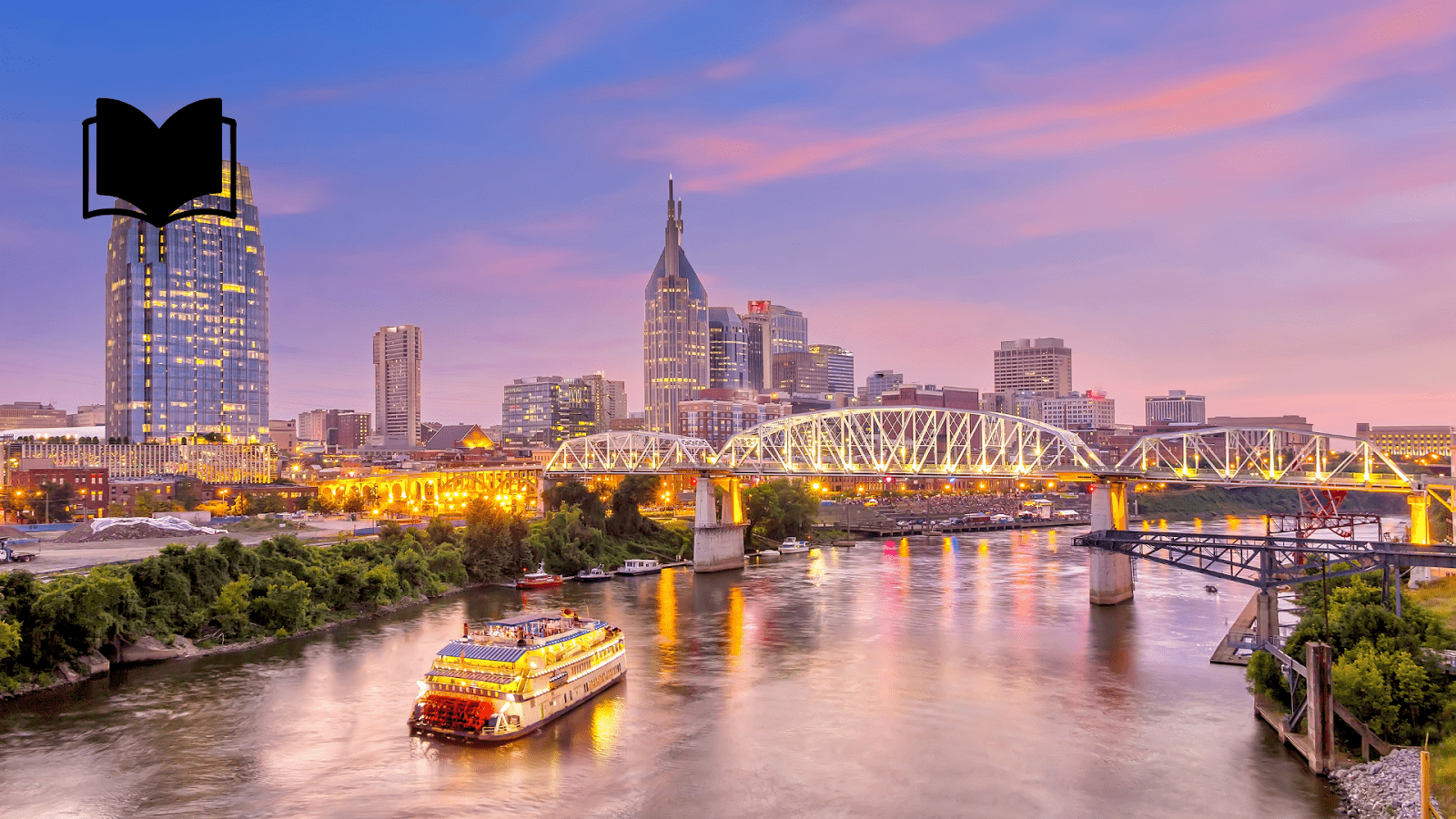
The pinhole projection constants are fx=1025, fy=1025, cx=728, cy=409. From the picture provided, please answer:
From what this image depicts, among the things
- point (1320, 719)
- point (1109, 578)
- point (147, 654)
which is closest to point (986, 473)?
point (1109, 578)

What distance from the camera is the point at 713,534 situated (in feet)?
361

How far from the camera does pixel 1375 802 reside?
33.2 m

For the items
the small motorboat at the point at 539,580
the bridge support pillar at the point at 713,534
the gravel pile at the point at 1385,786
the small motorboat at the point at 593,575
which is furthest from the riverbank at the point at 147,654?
the gravel pile at the point at 1385,786

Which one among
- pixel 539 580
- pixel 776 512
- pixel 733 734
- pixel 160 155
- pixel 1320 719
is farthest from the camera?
pixel 776 512

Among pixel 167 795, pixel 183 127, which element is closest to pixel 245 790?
pixel 167 795

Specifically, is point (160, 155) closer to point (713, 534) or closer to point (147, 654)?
point (147, 654)

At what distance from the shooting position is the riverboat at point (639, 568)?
105 m

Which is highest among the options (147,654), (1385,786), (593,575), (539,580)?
(147,654)

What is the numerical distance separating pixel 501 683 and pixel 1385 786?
3328 cm

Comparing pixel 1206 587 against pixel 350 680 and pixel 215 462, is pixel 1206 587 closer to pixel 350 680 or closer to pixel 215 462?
pixel 350 680

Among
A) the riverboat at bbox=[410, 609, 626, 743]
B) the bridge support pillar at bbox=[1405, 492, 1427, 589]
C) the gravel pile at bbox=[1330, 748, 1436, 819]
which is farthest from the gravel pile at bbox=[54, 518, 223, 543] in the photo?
the bridge support pillar at bbox=[1405, 492, 1427, 589]

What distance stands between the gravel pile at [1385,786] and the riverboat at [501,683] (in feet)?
102

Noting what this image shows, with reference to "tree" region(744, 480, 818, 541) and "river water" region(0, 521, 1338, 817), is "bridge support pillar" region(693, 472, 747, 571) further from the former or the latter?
"river water" region(0, 521, 1338, 817)

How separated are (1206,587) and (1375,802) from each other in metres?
54.6
